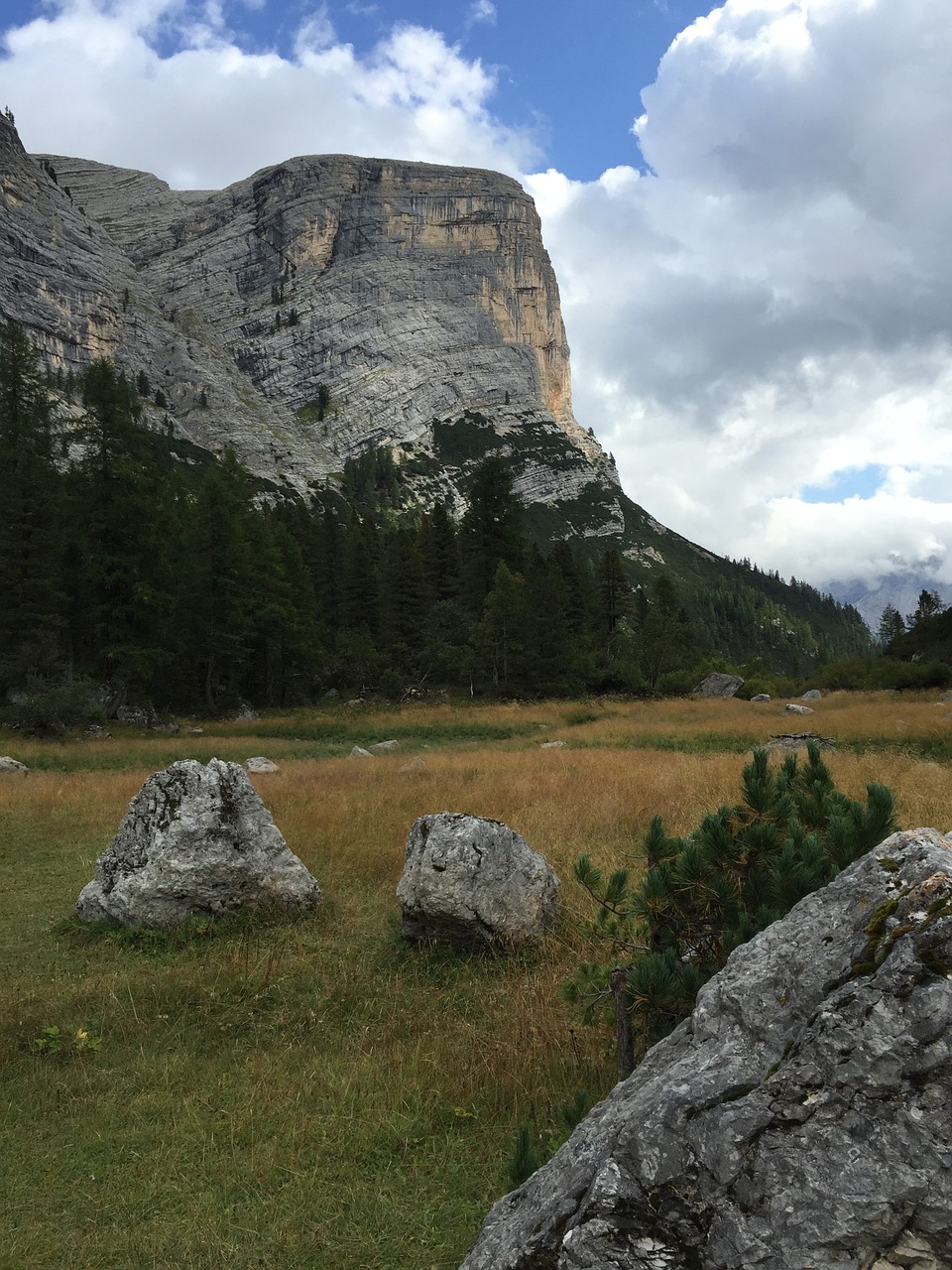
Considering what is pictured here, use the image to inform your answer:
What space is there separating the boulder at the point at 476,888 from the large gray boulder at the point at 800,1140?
510 centimetres

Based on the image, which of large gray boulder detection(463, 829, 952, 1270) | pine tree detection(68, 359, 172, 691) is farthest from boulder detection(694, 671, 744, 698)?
large gray boulder detection(463, 829, 952, 1270)

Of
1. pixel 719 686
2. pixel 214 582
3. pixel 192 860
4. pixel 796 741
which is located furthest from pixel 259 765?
pixel 719 686

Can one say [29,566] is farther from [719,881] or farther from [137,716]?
[719,881]

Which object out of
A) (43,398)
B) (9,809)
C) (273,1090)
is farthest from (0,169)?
(273,1090)

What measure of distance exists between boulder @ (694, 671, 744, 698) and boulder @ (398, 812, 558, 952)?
128 ft

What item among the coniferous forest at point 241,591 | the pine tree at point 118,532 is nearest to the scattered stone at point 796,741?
the coniferous forest at point 241,591

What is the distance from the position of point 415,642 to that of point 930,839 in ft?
161

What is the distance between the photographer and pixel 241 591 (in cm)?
3988

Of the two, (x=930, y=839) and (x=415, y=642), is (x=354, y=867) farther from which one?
(x=415, y=642)

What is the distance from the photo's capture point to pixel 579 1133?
8.62ft

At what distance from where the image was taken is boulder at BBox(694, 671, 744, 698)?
150 feet

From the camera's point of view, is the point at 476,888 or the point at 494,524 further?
the point at 494,524

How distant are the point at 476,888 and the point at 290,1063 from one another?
2566 millimetres

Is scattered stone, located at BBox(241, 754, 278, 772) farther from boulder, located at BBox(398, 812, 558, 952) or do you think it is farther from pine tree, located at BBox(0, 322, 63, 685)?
pine tree, located at BBox(0, 322, 63, 685)
